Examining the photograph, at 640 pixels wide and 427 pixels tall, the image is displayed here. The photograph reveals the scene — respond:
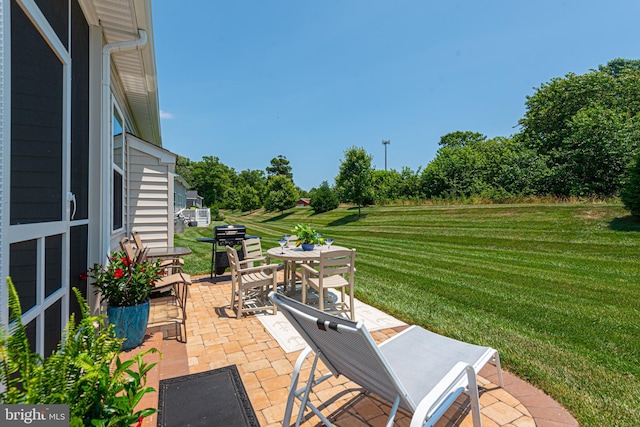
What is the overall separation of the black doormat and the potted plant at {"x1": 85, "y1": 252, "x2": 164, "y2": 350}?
74 centimetres

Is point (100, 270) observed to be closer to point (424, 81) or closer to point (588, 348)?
point (588, 348)

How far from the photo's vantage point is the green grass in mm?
2875

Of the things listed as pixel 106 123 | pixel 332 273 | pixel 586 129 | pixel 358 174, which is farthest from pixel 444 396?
pixel 586 129

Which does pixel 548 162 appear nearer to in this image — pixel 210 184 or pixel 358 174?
pixel 358 174

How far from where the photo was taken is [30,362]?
1062 mm

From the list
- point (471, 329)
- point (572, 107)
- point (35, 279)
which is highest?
point (572, 107)

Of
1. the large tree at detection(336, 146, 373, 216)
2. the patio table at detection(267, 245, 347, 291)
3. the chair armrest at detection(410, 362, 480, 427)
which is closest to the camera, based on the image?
the chair armrest at detection(410, 362, 480, 427)

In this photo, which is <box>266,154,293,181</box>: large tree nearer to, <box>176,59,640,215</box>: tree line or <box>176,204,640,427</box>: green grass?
<box>176,59,640,215</box>: tree line

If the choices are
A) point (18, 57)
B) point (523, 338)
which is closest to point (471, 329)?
point (523, 338)

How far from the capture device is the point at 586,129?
56.1ft

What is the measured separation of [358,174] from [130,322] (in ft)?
65.3

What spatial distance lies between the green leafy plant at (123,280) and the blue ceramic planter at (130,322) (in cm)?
6

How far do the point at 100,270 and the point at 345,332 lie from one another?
2.78 metres

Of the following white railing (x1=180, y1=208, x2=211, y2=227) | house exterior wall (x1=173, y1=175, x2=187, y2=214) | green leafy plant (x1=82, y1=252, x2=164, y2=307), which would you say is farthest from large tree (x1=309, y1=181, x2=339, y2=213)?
green leafy plant (x1=82, y1=252, x2=164, y2=307)
